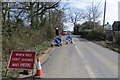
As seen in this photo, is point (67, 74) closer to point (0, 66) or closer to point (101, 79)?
point (101, 79)

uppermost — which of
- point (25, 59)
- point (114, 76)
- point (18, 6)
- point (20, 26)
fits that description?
point (18, 6)

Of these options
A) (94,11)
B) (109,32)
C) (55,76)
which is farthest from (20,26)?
(94,11)

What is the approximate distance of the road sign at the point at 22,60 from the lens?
10125mm

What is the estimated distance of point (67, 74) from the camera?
11.2 metres

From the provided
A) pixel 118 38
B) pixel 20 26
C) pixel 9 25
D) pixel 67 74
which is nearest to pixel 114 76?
pixel 67 74

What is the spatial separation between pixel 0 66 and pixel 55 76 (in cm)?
263

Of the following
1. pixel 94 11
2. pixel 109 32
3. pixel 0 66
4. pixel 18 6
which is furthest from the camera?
pixel 94 11

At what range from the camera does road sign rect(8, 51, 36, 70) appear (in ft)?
33.2

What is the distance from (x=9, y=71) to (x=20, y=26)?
29.8 feet

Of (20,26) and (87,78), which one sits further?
(20,26)

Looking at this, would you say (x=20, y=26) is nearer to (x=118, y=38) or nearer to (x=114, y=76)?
(x=114, y=76)

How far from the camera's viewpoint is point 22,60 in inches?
403

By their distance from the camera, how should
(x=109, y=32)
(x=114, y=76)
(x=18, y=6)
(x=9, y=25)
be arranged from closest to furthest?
1. (x=114, y=76)
2. (x=9, y=25)
3. (x=18, y=6)
4. (x=109, y=32)

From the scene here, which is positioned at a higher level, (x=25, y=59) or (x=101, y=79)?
(x=25, y=59)
